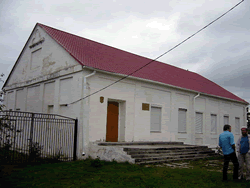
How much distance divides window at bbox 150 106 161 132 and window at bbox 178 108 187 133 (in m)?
2.11

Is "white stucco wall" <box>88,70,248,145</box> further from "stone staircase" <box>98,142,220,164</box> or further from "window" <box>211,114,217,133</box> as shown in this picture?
"stone staircase" <box>98,142,220,164</box>

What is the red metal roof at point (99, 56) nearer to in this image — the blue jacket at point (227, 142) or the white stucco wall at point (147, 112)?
the white stucco wall at point (147, 112)

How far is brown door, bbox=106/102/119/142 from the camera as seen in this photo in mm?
13922

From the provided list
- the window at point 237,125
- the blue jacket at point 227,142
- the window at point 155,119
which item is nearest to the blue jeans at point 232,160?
the blue jacket at point 227,142

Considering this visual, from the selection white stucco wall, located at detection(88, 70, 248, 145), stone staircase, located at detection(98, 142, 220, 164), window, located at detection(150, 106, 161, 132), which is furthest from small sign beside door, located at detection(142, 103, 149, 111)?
stone staircase, located at detection(98, 142, 220, 164)

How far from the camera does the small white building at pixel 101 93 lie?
504 inches

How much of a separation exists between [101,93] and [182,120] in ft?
23.4

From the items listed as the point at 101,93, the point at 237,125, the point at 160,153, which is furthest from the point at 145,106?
the point at 237,125

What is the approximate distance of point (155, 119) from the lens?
52.0 ft

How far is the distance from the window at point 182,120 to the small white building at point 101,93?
0.22 ft

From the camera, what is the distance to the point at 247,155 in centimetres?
766

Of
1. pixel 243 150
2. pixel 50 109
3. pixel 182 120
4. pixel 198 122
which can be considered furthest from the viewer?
pixel 198 122

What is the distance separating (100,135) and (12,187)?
6.35 m

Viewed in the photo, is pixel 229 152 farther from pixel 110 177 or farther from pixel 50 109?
pixel 50 109
